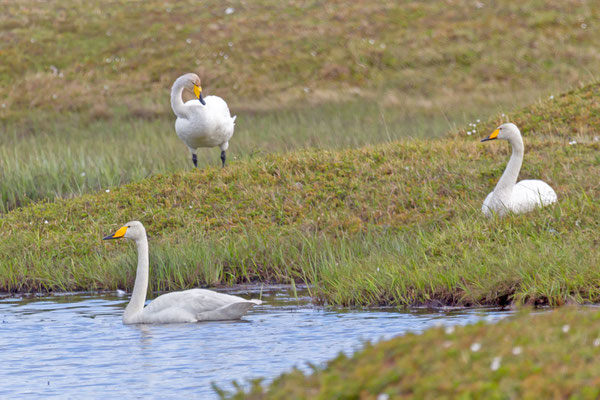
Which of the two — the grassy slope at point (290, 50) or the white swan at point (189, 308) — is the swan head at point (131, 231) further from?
the grassy slope at point (290, 50)

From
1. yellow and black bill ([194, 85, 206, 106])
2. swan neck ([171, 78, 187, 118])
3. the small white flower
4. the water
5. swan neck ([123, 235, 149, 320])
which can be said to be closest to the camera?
the small white flower

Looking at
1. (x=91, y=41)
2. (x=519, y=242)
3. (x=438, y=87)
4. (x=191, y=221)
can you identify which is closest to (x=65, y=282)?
(x=191, y=221)

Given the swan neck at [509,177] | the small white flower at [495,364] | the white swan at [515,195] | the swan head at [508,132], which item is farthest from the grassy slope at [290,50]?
the small white flower at [495,364]

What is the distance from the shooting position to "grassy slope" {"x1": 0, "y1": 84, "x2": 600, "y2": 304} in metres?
9.77

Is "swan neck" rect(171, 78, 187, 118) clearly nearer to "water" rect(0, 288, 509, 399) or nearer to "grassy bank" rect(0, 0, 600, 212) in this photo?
"grassy bank" rect(0, 0, 600, 212)

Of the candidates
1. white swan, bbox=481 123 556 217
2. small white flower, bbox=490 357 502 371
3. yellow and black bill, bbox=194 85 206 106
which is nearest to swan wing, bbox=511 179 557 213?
white swan, bbox=481 123 556 217

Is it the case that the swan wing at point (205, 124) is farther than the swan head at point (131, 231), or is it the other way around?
the swan wing at point (205, 124)

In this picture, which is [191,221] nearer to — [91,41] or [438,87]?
[438,87]

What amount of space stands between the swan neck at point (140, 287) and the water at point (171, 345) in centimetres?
18

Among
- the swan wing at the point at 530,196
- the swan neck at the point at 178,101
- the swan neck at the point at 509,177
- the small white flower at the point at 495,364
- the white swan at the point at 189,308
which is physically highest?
the swan neck at the point at 178,101

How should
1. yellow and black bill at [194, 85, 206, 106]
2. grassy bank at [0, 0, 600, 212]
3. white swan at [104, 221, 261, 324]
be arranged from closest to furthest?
white swan at [104, 221, 261, 324] < yellow and black bill at [194, 85, 206, 106] < grassy bank at [0, 0, 600, 212]

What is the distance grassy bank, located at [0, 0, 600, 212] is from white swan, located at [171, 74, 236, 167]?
167 cm

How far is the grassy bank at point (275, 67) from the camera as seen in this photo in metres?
22.9

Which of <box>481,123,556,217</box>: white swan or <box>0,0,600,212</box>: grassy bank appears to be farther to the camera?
<box>0,0,600,212</box>: grassy bank
